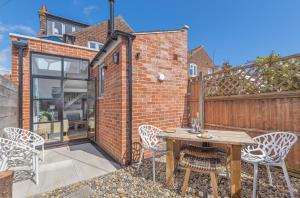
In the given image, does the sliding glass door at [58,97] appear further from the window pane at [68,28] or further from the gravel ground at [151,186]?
the window pane at [68,28]

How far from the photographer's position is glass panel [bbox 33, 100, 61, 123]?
17.5ft

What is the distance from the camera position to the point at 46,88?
550 centimetres

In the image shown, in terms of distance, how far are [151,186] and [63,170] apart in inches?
87.9

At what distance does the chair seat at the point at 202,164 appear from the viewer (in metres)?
2.46

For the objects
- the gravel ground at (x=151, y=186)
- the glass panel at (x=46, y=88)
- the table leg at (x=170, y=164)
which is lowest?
the gravel ground at (x=151, y=186)

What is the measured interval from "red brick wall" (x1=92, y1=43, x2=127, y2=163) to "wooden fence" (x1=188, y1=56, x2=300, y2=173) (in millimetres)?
1865

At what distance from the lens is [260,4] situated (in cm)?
588

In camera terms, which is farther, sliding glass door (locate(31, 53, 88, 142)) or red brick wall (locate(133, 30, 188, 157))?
sliding glass door (locate(31, 53, 88, 142))

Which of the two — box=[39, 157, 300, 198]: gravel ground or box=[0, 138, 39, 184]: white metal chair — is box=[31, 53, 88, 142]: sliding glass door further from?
box=[39, 157, 300, 198]: gravel ground

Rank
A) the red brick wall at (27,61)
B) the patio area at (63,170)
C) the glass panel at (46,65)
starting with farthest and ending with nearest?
the glass panel at (46,65)
the red brick wall at (27,61)
the patio area at (63,170)

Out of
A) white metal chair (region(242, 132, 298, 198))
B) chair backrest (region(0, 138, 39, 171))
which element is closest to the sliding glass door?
chair backrest (region(0, 138, 39, 171))

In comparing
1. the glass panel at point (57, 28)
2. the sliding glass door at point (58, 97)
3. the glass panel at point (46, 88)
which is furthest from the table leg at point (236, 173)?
the glass panel at point (57, 28)

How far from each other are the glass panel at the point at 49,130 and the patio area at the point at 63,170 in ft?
2.31

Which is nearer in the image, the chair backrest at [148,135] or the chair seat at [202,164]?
the chair seat at [202,164]
